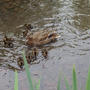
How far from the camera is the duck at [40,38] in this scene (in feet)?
12.5

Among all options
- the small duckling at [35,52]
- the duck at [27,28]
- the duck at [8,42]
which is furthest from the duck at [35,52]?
the duck at [27,28]

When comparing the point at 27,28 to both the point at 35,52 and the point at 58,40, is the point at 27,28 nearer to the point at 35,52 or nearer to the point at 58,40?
the point at 58,40

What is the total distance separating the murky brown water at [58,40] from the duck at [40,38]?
115 mm

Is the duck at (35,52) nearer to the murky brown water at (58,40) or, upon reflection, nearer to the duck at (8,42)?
the murky brown water at (58,40)

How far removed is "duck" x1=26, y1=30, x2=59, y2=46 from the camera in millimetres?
3807

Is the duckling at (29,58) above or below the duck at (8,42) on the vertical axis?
below

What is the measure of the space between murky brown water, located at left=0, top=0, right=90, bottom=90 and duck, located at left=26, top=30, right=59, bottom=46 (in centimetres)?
12

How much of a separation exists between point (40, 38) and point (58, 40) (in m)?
0.39

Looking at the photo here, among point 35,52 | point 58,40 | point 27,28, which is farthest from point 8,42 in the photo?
point 58,40

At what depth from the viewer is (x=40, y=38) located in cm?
381

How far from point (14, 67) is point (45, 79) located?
0.58 metres

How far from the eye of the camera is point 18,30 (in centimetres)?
442

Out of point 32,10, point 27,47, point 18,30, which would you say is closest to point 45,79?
point 27,47

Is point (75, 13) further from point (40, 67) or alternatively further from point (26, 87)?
point (26, 87)
